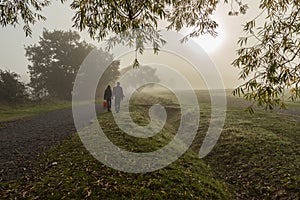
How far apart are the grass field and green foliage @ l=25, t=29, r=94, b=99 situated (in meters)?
37.7

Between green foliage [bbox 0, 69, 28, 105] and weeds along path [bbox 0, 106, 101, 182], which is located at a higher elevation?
green foliage [bbox 0, 69, 28, 105]

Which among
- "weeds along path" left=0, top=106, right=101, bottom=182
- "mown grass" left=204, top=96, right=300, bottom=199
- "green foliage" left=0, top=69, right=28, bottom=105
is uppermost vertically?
"green foliage" left=0, top=69, right=28, bottom=105

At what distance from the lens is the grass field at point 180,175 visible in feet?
24.5

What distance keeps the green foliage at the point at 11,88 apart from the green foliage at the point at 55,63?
13788 millimetres

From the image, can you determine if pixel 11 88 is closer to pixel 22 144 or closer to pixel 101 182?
pixel 22 144

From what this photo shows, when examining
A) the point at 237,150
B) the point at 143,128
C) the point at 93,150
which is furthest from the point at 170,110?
the point at 93,150

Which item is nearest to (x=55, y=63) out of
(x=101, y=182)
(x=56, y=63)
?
(x=56, y=63)

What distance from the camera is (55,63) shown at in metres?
49.2

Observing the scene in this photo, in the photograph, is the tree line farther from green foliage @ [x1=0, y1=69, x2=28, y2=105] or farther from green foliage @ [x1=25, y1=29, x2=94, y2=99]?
green foliage @ [x1=0, y1=69, x2=28, y2=105]

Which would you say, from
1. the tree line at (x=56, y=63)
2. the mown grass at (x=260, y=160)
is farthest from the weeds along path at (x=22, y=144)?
the tree line at (x=56, y=63)

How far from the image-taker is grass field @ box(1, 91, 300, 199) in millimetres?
7465

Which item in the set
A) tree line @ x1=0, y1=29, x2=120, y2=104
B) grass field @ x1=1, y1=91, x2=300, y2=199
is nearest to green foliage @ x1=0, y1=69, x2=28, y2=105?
tree line @ x1=0, y1=29, x2=120, y2=104

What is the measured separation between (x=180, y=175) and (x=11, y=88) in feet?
95.8

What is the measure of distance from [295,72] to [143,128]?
36.5 ft
